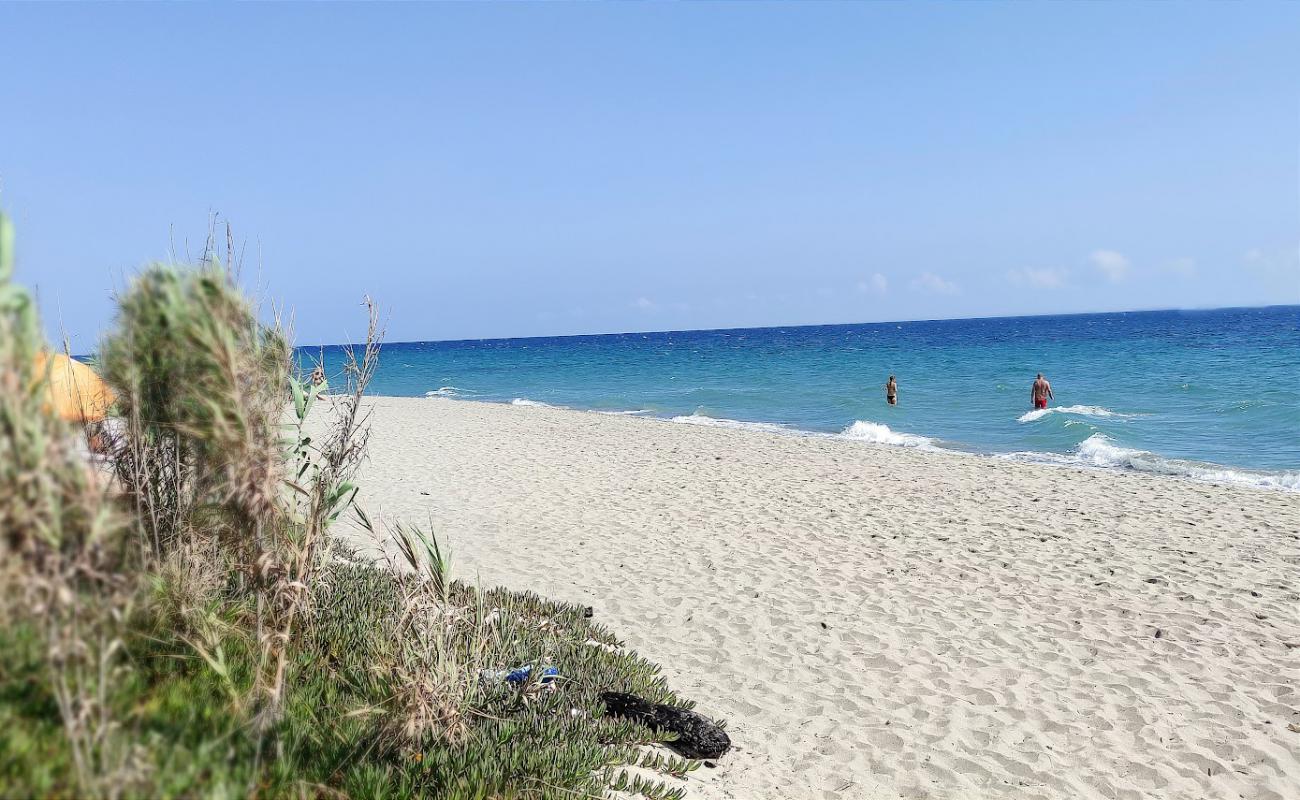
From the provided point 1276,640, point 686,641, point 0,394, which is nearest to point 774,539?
point 686,641

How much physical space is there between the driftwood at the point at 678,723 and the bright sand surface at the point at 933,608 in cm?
14

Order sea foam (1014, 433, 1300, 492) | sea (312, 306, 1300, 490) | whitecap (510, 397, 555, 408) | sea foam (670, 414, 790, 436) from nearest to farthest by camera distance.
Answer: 1. sea foam (1014, 433, 1300, 492)
2. sea (312, 306, 1300, 490)
3. sea foam (670, 414, 790, 436)
4. whitecap (510, 397, 555, 408)

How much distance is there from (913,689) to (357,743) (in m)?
4.01

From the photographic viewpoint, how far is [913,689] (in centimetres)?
592

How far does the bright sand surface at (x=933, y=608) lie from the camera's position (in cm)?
499

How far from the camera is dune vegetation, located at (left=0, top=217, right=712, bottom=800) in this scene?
2105mm

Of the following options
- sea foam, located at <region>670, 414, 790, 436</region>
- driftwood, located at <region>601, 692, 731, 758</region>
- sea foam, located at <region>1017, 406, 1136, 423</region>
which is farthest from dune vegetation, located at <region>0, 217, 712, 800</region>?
sea foam, located at <region>1017, 406, 1136, 423</region>

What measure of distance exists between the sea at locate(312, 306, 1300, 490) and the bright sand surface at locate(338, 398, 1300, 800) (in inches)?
143

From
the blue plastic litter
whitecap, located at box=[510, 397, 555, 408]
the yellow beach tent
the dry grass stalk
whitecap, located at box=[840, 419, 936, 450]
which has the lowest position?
whitecap, located at box=[840, 419, 936, 450]

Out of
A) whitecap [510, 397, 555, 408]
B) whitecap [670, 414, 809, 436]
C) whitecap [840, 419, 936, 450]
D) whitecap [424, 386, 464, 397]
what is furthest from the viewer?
whitecap [424, 386, 464, 397]

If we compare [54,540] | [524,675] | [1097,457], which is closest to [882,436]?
[1097,457]

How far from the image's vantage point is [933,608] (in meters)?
7.61

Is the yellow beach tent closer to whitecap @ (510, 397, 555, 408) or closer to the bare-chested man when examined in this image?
the bare-chested man

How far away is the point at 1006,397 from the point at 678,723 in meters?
29.7
